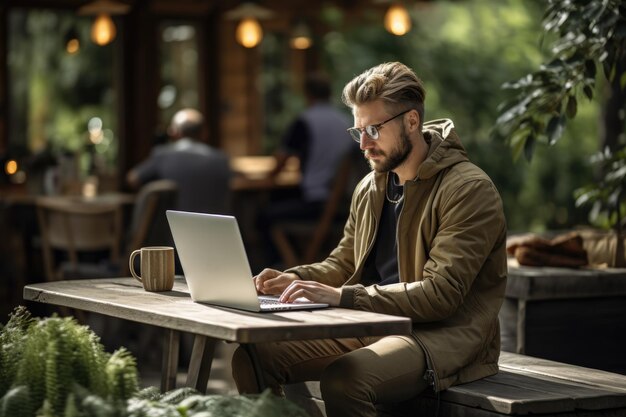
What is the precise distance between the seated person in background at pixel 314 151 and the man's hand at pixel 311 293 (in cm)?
621

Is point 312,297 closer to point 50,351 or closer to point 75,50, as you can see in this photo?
point 50,351

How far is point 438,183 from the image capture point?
4188 millimetres

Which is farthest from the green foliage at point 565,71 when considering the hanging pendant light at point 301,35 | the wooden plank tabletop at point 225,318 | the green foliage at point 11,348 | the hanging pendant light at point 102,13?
the hanging pendant light at point 301,35

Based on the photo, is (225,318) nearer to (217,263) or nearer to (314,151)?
(217,263)

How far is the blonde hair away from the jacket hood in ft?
0.40

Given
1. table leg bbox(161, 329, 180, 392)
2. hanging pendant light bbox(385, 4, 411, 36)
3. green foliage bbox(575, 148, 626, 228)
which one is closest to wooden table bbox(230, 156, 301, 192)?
hanging pendant light bbox(385, 4, 411, 36)

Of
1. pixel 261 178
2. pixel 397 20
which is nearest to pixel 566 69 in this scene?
pixel 261 178

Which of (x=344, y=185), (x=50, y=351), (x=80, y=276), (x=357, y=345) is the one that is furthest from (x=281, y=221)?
(x=50, y=351)

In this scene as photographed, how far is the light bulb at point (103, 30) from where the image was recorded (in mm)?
10203

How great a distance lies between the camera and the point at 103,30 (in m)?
10.2

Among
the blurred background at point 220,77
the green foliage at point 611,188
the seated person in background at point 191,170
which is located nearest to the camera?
the green foliage at point 611,188

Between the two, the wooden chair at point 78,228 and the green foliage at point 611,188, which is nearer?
the green foliage at point 611,188

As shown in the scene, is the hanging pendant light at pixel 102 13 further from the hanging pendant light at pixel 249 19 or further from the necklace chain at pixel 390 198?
the necklace chain at pixel 390 198

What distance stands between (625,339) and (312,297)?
2.23m
